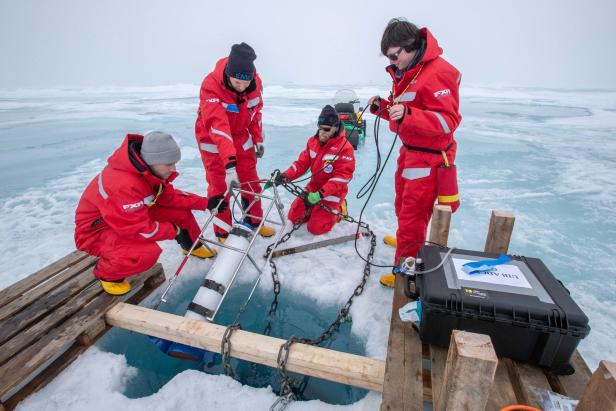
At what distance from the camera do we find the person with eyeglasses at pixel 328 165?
330cm

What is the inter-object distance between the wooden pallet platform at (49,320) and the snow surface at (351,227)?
102mm

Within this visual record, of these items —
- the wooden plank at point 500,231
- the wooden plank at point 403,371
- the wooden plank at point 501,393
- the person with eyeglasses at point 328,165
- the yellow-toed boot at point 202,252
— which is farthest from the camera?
the person with eyeglasses at point 328,165

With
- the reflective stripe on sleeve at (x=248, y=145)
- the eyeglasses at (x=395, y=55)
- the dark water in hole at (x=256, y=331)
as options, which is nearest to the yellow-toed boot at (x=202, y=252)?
the dark water in hole at (x=256, y=331)

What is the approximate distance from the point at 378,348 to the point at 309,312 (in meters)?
0.73

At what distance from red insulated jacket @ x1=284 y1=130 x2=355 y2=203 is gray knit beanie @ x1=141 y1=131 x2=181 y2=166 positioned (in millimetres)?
1418

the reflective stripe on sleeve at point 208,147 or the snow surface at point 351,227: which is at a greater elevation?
the reflective stripe on sleeve at point 208,147

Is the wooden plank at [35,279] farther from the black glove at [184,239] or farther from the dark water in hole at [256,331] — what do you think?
the black glove at [184,239]

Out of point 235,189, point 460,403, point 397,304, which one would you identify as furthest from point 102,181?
point 460,403

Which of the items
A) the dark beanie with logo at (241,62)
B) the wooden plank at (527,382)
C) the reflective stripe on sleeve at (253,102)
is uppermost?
the dark beanie with logo at (241,62)

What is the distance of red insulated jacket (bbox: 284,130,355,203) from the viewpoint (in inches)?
134

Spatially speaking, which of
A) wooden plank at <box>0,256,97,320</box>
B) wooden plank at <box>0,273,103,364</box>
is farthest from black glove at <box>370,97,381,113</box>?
wooden plank at <box>0,256,97,320</box>

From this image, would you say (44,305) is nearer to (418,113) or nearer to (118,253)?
(118,253)

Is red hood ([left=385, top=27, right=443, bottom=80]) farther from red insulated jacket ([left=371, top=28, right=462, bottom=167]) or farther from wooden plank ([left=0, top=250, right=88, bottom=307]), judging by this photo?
wooden plank ([left=0, top=250, right=88, bottom=307])

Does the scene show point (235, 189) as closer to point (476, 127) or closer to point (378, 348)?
point (378, 348)
